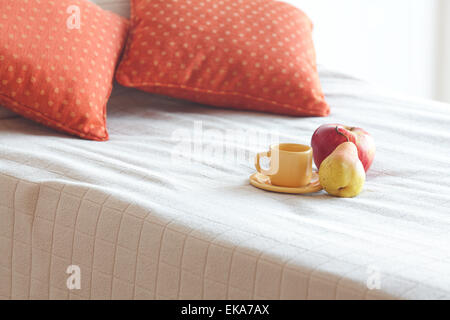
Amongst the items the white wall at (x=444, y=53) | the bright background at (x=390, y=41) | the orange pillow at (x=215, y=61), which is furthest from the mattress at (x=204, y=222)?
the white wall at (x=444, y=53)

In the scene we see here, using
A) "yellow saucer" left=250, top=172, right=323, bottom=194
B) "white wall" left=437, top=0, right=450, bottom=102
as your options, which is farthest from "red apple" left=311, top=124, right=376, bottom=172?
"white wall" left=437, top=0, right=450, bottom=102

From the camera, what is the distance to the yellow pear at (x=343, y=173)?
3.36 ft

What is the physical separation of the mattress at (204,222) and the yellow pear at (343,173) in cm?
2

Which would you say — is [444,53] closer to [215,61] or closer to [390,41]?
[390,41]

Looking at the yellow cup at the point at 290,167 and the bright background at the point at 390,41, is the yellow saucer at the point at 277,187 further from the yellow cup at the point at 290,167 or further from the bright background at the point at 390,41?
the bright background at the point at 390,41

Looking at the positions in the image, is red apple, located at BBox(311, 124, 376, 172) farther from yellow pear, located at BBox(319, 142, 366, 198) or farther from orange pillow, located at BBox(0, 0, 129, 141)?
orange pillow, located at BBox(0, 0, 129, 141)

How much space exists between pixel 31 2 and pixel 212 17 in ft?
1.48

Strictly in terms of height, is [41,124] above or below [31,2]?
below

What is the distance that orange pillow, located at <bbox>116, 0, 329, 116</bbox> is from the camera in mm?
1547

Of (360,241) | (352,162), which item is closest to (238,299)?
(360,241)

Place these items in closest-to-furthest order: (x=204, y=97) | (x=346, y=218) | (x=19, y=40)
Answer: (x=346, y=218) < (x=19, y=40) < (x=204, y=97)

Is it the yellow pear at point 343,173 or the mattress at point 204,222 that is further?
the yellow pear at point 343,173
